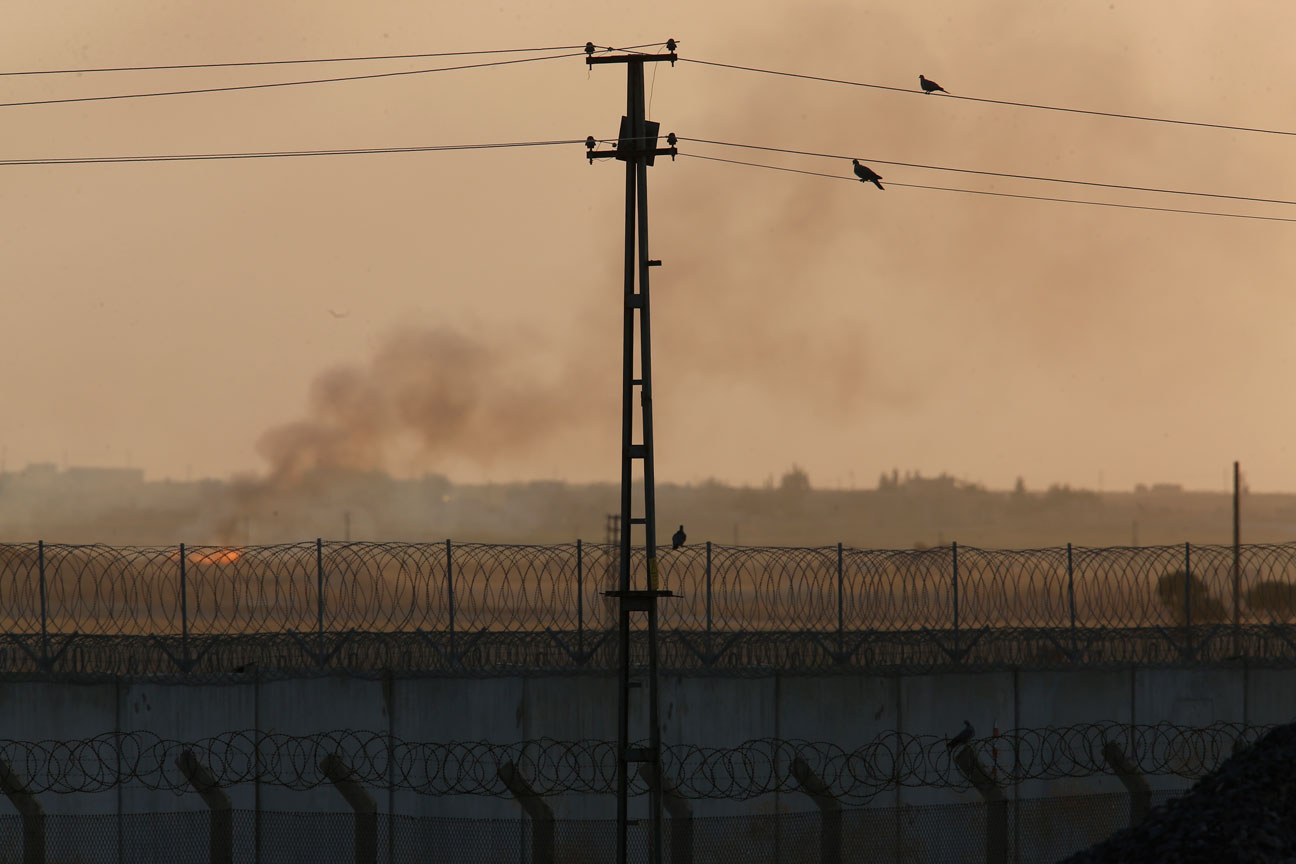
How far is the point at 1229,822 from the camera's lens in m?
13.6

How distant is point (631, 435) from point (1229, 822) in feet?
21.8

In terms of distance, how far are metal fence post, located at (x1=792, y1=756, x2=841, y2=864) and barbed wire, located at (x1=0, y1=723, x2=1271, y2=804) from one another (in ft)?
0.31

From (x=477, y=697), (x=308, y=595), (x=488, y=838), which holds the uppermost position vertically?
(x=308, y=595)

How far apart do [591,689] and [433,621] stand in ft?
7.12

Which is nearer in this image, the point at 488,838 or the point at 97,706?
the point at 488,838

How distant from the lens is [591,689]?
1862cm

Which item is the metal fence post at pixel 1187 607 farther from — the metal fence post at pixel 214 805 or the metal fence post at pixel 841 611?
the metal fence post at pixel 214 805

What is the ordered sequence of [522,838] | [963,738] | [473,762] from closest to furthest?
[522,838] → [473,762] → [963,738]

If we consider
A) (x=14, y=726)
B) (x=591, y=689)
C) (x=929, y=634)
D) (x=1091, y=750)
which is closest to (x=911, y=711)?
(x=929, y=634)

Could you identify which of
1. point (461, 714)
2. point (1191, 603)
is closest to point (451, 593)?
point (461, 714)

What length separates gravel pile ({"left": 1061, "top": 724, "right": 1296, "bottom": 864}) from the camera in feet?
42.8

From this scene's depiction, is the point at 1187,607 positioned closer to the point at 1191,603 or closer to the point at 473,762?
the point at 1191,603

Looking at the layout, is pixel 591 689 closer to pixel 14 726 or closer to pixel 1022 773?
pixel 1022 773

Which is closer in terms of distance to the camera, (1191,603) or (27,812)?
(27,812)
